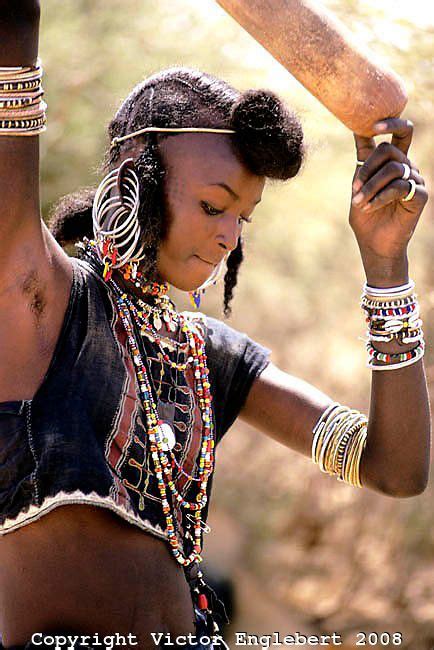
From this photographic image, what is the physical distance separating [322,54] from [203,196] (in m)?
0.47

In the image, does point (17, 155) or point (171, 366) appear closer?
point (17, 155)

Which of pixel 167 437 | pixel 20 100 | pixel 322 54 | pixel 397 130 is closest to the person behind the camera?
pixel 20 100

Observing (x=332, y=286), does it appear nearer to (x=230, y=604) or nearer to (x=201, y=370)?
(x=230, y=604)

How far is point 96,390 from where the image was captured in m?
2.23

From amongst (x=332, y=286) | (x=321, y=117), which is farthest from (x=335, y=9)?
(x=332, y=286)

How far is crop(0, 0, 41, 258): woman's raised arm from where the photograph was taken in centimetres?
194

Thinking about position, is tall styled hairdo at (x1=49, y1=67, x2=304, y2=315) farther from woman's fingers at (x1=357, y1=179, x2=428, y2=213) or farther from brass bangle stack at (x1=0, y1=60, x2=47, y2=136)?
brass bangle stack at (x1=0, y1=60, x2=47, y2=136)

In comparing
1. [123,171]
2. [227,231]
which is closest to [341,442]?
[227,231]

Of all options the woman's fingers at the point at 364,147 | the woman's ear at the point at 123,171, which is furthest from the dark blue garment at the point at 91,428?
the woman's fingers at the point at 364,147

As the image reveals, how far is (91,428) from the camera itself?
2.16m

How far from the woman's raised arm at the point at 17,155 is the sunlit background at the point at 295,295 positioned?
2973mm

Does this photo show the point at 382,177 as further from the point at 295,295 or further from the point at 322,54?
the point at 295,295

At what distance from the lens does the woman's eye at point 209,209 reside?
2.44 m

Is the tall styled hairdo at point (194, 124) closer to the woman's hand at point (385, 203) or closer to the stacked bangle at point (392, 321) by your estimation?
the woman's hand at point (385, 203)
